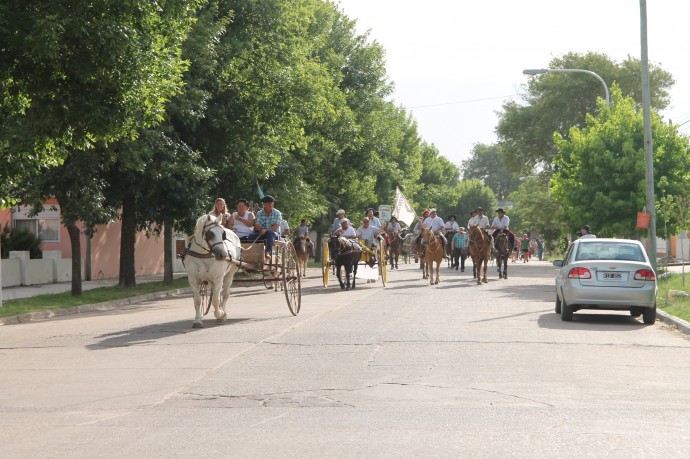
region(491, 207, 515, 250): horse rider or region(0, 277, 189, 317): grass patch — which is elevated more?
region(491, 207, 515, 250): horse rider

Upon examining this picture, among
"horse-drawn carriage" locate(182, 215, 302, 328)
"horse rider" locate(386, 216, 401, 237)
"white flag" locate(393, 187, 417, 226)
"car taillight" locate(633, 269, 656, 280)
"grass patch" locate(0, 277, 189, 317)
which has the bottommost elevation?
"grass patch" locate(0, 277, 189, 317)

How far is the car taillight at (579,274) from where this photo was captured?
19.2m

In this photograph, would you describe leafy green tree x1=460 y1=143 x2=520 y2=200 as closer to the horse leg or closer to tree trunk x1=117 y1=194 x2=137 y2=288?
tree trunk x1=117 y1=194 x2=137 y2=288

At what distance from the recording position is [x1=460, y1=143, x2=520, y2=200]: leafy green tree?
18300 centimetres

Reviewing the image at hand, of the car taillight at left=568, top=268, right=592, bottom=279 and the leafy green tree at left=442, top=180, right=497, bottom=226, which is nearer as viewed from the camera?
the car taillight at left=568, top=268, right=592, bottom=279

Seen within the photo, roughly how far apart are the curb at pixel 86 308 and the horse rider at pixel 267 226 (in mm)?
5419

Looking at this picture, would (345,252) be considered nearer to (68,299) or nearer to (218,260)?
(68,299)

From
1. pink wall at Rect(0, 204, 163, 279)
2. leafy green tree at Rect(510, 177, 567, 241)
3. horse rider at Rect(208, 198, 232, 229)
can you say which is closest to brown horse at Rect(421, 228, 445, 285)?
horse rider at Rect(208, 198, 232, 229)

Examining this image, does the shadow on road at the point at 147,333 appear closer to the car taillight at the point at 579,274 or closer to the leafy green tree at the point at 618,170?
the car taillight at the point at 579,274

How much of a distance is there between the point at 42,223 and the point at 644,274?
28413 mm

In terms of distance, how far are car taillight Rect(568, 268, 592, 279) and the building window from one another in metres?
26.0

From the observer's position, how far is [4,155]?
1972cm

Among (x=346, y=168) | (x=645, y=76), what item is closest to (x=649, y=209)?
(x=645, y=76)

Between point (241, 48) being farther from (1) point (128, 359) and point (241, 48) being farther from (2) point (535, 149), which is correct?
(2) point (535, 149)
